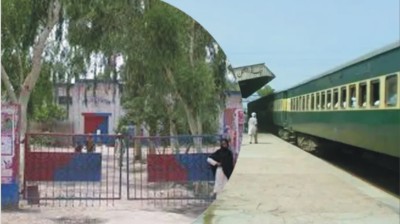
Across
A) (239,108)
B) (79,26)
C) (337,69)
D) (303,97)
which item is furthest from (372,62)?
(79,26)

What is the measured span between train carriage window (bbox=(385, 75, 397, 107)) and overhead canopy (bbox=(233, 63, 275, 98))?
4.83ft

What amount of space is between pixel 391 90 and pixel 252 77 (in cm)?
185

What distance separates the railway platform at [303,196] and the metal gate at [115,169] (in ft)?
6.54

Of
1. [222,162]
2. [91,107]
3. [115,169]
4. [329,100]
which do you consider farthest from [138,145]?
[329,100]

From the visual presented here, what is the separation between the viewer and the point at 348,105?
5.02 metres

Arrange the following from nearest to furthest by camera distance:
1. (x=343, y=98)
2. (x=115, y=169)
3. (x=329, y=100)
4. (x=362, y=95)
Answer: (x=115, y=169)
(x=362, y=95)
(x=343, y=98)
(x=329, y=100)

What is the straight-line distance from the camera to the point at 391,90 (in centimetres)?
457

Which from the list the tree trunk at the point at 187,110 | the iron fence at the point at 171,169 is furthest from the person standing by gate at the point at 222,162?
the tree trunk at the point at 187,110

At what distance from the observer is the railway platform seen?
17.3 ft

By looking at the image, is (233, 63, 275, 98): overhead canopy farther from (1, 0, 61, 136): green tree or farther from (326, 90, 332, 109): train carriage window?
(326, 90, 332, 109): train carriage window

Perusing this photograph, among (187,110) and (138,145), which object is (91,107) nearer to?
(138,145)

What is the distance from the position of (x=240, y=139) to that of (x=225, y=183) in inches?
9.3

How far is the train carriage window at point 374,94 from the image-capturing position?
4.66 m

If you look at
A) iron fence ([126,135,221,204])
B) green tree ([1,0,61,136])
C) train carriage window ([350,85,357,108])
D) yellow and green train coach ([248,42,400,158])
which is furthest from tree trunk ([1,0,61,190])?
train carriage window ([350,85,357,108])
